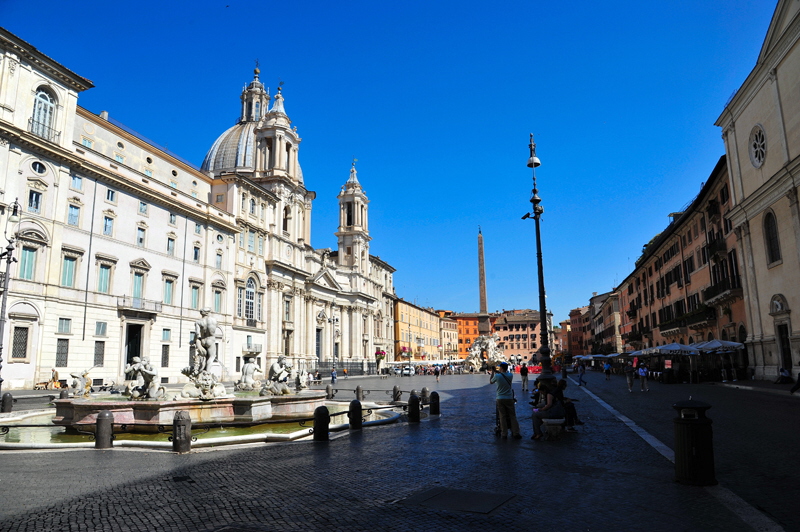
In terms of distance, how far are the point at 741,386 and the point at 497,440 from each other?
19177 millimetres

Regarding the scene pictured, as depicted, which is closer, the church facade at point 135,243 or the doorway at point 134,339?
the church facade at point 135,243

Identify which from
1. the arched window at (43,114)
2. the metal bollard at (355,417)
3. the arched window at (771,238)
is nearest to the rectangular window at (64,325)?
the arched window at (43,114)

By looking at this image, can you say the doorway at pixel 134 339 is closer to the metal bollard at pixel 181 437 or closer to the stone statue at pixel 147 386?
the stone statue at pixel 147 386

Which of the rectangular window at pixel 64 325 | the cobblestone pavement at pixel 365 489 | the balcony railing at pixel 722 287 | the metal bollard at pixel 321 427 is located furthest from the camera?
the rectangular window at pixel 64 325

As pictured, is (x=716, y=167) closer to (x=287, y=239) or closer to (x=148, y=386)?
(x=148, y=386)

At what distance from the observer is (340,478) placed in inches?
283

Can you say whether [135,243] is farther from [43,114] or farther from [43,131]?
[43,114]

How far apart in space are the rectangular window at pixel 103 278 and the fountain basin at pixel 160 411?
21685 mm

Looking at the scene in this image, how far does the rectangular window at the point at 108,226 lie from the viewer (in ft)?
111

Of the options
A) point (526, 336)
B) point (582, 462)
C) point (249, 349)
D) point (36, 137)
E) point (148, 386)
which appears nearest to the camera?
point (582, 462)

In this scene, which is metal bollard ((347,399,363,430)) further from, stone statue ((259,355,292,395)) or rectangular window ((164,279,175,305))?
rectangular window ((164,279,175,305))

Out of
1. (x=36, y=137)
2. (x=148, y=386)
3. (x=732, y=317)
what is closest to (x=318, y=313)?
(x=36, y=137)

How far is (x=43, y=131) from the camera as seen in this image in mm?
29609

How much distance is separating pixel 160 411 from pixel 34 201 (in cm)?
2223
